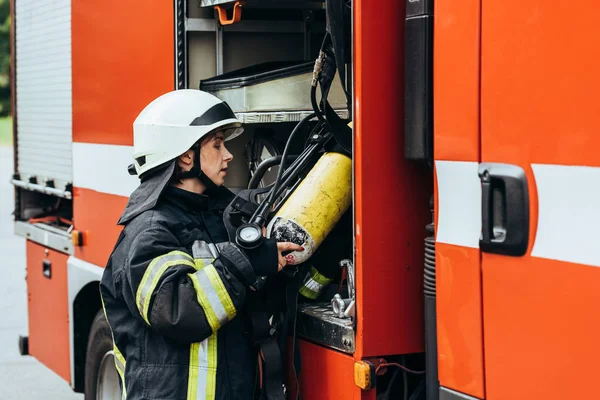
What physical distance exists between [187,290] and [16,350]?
5037mm

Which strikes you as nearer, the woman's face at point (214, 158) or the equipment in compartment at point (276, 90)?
the woman's face at point (214, 158)

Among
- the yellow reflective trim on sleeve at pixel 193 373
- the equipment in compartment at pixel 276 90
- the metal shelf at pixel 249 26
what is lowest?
the yellow reflective trim on sleeve at pixel 193 373

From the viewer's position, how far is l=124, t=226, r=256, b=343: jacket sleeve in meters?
2.88

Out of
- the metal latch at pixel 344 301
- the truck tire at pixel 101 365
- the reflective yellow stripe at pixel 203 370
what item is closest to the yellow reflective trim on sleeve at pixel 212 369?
the reflective yellow stripe at pixel 203 370

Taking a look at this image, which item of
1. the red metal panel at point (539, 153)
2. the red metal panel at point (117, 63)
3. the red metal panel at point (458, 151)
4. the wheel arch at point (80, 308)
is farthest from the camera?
the wheel arch at point (80, 308)

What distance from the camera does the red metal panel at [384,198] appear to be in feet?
8.68

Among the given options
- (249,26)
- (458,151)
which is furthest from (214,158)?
(458,151)

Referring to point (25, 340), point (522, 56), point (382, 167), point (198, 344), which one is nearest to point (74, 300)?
point (25, 340)

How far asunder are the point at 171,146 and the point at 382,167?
77 centimetres

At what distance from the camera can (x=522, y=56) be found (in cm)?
214

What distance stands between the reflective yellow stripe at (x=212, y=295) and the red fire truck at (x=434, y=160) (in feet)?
0.92

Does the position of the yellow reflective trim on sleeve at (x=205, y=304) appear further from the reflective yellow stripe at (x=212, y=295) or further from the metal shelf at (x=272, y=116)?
the metal shelf at (x=272, y=116)

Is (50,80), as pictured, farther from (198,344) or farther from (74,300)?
(198,344)

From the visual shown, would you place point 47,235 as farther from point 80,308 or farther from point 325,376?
point 325,376
